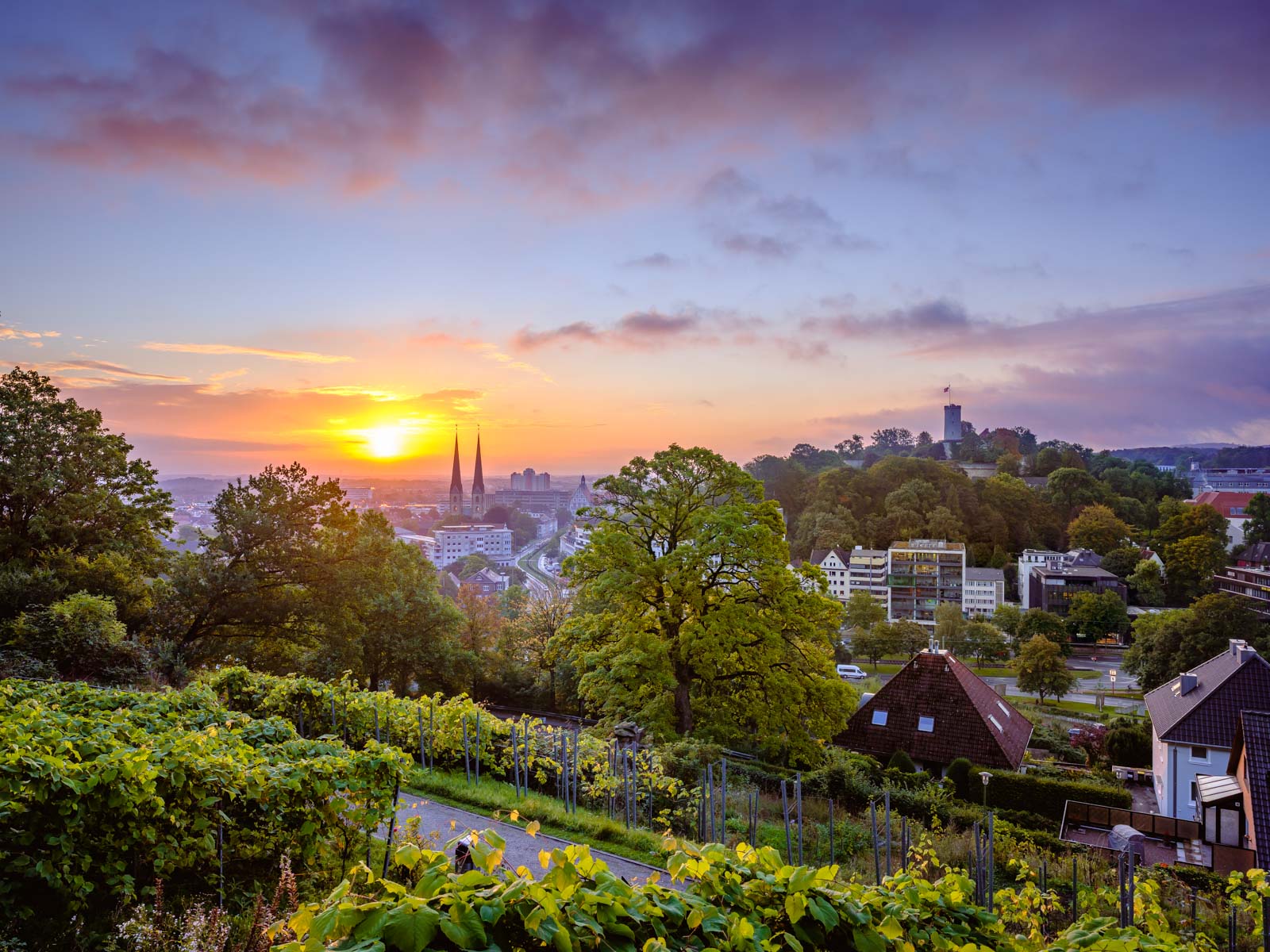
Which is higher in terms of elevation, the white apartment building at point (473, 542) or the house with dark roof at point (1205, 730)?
the house with dark roof at point (1205, 730)

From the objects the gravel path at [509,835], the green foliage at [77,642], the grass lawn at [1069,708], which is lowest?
the grass lawn at [1069,708]

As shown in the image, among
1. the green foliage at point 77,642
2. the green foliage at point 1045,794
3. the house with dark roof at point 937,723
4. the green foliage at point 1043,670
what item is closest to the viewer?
the green foliage at point 77,642

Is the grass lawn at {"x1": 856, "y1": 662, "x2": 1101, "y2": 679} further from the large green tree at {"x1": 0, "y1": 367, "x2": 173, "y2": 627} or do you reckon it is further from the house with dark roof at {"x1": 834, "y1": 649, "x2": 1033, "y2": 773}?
the large green tree at {"x1": 0, "y1": 367, "x2": 173, "y2": 627}

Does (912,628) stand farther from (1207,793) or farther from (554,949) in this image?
(554,949)

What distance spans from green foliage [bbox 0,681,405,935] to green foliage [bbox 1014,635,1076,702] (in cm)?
3959

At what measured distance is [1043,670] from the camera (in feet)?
123

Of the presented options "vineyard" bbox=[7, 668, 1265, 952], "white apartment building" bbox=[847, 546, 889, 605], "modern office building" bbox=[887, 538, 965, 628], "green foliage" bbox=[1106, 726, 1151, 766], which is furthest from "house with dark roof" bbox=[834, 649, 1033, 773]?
"modern office building" bbox=[887, 538, 965, 628]

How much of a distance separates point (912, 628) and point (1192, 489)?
62.4 meters

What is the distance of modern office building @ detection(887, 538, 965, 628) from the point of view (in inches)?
2645

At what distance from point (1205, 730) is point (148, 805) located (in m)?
24.3

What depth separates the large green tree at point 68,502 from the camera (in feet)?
47.0

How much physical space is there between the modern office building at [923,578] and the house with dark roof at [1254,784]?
5170 cm

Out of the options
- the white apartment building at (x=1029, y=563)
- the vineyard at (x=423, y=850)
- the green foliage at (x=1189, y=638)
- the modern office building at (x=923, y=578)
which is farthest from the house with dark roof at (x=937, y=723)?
the white apartment building at (x=1029, y=563)

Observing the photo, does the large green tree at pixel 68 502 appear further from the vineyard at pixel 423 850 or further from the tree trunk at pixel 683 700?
the tree trunk at pixel 683 700
